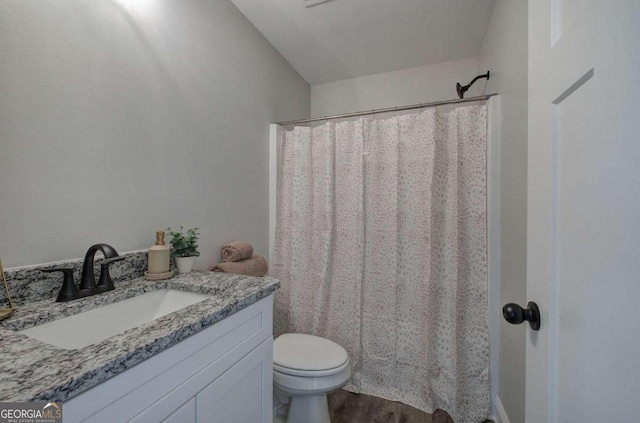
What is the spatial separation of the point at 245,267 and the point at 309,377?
2.20ft

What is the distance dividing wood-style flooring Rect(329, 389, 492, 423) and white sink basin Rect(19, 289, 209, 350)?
120cm

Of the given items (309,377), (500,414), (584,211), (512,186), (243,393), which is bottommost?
(500,414)

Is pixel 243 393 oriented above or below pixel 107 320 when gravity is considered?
below

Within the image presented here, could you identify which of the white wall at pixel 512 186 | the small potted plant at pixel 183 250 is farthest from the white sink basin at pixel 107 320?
the white wall at pixel 512 186

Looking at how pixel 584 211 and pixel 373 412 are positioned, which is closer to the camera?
pixel 584 211

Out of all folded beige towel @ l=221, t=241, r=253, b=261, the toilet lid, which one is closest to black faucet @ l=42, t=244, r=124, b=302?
folded beige towel @ l=221, t=241, r=253, b=261

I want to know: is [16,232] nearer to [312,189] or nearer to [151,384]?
[151,384]

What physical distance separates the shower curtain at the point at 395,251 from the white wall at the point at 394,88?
0.85 meters

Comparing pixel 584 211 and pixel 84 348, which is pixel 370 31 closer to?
pixel 584 211

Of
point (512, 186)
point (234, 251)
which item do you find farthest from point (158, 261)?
point (512, 186)

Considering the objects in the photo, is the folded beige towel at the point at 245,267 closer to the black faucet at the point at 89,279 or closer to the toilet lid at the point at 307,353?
the toilet lid at the point at 307,353

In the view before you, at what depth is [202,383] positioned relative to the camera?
2.51ft

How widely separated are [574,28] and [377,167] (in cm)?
132

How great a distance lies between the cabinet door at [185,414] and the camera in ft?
2.22
